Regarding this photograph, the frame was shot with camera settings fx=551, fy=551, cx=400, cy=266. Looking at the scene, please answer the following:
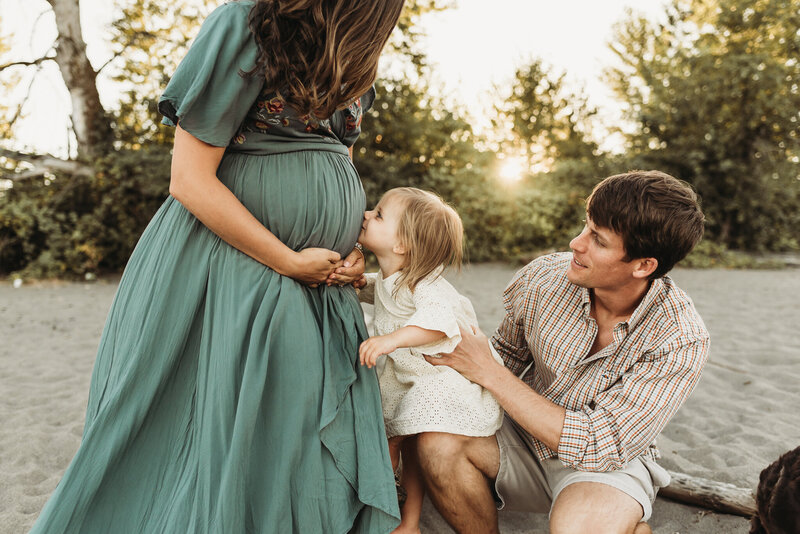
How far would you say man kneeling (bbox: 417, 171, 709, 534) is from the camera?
74.7 inches

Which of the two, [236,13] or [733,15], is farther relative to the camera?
[733,15]

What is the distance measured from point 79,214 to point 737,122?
14.6 m

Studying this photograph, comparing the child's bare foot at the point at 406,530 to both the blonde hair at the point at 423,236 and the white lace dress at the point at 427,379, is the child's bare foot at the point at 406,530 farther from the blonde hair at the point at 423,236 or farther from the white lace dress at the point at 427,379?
the blonde hair at the point at 423,236

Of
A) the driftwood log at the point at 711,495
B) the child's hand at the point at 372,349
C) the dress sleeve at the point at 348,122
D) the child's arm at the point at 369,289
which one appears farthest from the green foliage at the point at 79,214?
the driftwood log at the point at 711,495

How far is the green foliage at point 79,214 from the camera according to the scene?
31.6 ft

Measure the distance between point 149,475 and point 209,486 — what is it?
22 cm

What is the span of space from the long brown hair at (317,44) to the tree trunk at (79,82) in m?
9.95

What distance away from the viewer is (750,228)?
1390cm

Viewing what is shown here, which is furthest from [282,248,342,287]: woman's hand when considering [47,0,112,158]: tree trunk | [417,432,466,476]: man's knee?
[47,0,112,158]: tree trunk

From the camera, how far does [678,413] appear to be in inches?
147

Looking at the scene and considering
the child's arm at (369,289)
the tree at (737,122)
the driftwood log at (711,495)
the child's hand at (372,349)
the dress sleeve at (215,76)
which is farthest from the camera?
the tree at (737,122)

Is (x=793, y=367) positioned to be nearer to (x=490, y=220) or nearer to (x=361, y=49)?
(x=361, y=49)

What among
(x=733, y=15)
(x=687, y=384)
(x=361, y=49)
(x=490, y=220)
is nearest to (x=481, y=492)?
(x=687, y=384)

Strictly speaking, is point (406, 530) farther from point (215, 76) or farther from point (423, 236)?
point (215, 76)
